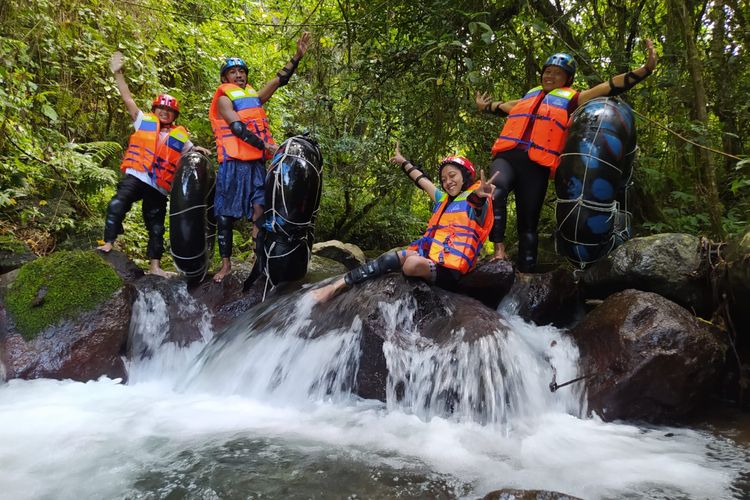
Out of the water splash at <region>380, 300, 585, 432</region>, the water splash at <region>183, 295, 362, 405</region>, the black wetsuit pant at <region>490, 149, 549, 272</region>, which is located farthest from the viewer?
the black wetsuit pant at <region>490, 149, 549, 272</region>

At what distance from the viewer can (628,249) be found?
15.0 ft

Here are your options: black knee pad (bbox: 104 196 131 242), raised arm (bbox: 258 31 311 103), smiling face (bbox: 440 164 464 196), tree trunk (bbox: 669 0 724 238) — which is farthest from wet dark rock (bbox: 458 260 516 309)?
black knee pad (bbox: 104 196 131 242)

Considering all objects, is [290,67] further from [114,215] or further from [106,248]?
[106,248]

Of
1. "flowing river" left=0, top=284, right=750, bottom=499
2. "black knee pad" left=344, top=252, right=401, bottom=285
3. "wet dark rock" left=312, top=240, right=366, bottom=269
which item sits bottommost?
"flowing river" left=0, top=284, right=750, bottom=499

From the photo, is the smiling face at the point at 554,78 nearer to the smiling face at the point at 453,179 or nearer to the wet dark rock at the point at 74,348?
the smiling face at the point at 453,179

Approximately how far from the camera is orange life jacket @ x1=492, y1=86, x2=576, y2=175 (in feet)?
16.9

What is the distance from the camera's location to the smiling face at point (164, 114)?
19.6 feet

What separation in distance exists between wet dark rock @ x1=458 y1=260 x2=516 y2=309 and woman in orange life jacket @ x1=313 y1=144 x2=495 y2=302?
0.14 m

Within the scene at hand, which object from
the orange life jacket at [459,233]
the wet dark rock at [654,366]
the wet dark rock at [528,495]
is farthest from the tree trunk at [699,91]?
the wet dark rock at [528,495]

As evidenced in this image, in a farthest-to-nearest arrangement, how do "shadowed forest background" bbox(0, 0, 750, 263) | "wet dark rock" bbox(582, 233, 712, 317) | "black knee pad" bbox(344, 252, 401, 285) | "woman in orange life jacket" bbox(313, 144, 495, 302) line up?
"shadowed forest background" bbox(0, 0, 750, 263), "black knee pad" bbox(344, 252, 401, 285), "woman in orange life jacket" bbox(313, 144, 495, 302), "wet dark rock" bbox(582, 233, 712, 317)

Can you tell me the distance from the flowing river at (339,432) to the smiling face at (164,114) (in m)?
2.82

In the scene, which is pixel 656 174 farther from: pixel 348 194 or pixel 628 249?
pixel 348 194

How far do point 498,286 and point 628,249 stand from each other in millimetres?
1195

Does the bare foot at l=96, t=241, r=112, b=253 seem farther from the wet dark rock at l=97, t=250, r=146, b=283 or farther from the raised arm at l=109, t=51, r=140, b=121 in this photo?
the raised arm at l=109, t=51, r=140, b=121
